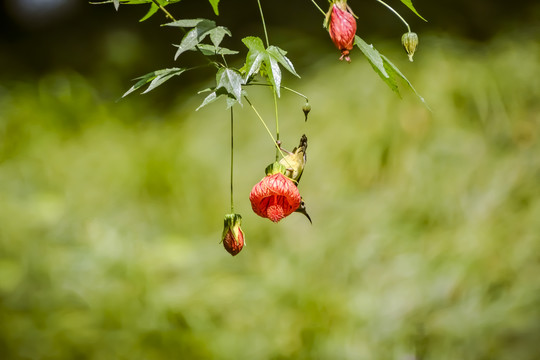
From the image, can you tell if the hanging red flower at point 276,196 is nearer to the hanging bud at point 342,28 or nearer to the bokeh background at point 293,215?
the hanging bud at point 342,28

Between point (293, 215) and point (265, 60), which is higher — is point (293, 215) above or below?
above

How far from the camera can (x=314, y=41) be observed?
2641mm

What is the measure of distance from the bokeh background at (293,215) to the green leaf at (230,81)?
3.91 feet

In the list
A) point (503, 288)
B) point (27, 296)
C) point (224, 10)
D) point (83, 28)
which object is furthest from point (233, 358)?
point (83, 28)

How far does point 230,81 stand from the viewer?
0.59m

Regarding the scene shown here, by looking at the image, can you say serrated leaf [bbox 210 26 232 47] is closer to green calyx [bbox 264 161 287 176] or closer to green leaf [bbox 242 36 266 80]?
green leaf [bbox 242 36 266 80]

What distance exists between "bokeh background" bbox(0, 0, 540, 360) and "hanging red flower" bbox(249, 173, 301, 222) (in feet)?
3.47

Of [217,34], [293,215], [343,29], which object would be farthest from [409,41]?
[293,215]

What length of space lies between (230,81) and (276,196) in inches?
5.6

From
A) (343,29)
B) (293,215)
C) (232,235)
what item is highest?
(293,215)

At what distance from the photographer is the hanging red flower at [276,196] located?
653 mm

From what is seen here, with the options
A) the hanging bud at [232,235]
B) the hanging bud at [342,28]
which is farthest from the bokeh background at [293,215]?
the hanging bud at [342,28]

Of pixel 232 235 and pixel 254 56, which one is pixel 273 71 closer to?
pixel 254 56

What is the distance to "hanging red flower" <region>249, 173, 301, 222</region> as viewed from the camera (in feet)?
2.14
